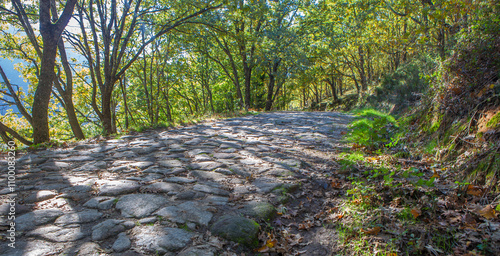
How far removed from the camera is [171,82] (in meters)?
19.3

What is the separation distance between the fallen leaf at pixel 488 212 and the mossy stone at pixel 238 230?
1764 millimetres

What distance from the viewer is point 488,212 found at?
1.97 m

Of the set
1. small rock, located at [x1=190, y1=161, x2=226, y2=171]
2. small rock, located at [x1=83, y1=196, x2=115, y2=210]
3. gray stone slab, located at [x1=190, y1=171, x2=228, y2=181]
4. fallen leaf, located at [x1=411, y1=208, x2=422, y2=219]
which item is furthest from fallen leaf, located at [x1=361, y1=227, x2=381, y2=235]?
small rock, located at [x1=83, y1=196, x2=115, y2=210]

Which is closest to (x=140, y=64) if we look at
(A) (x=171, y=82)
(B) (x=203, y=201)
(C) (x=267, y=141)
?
(A) (x=171, y=82)

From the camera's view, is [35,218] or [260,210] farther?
[260,210]

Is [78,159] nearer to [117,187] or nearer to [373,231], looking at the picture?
[117,187]

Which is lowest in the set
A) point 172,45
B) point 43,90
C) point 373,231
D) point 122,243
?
point 373,231

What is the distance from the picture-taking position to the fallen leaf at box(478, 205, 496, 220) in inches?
76.5

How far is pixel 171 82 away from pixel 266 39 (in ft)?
29.3

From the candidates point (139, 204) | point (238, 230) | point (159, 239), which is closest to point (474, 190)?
point (238, 230)

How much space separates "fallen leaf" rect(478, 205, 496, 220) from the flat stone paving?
5.52 feet

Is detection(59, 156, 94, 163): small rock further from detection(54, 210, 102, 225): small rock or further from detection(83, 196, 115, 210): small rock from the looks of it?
detection(54, 210, 102, 225): small rock

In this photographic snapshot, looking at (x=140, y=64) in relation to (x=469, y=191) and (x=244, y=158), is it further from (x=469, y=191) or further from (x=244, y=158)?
(x=469, y=191)

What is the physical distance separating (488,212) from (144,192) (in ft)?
10.2
